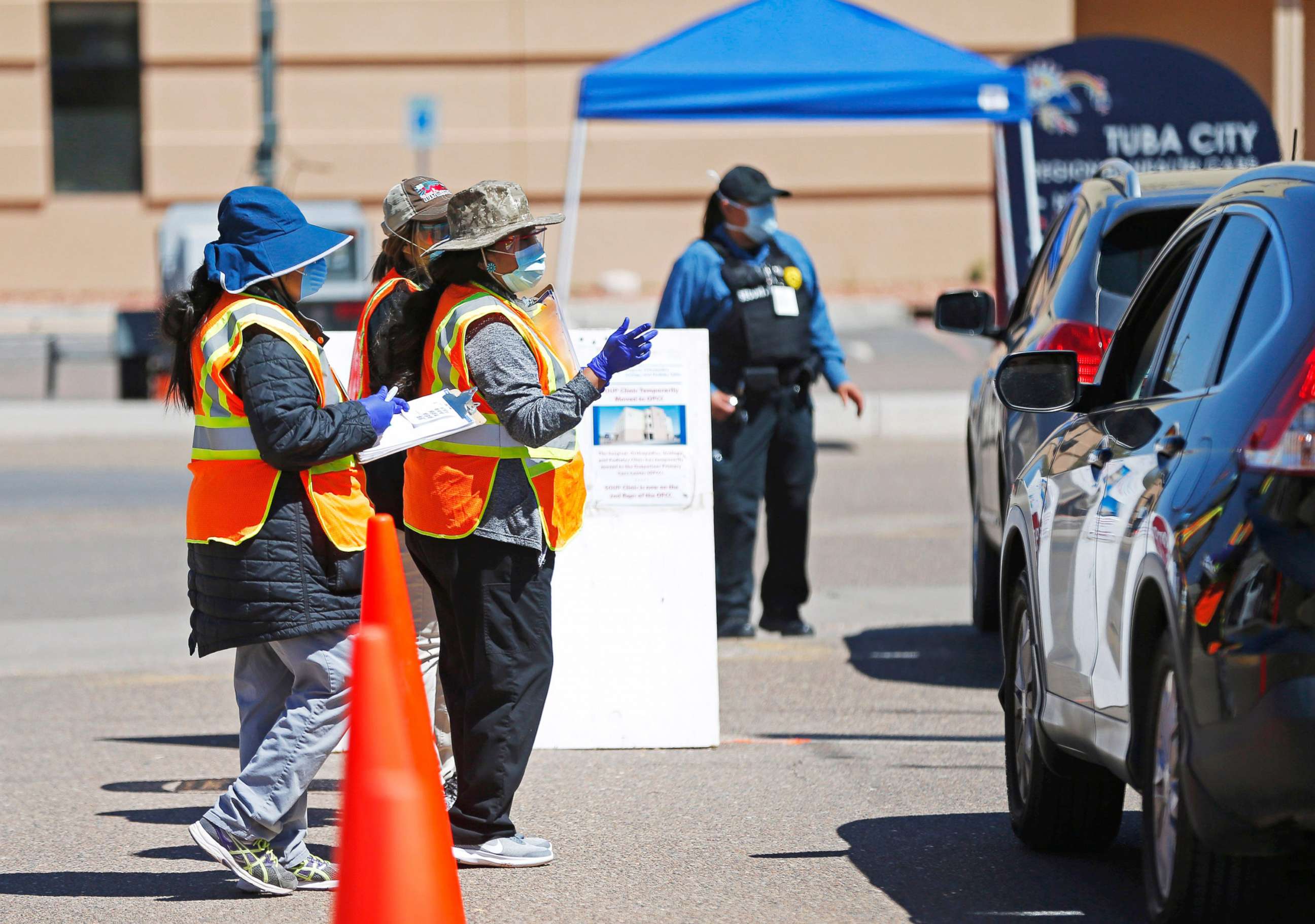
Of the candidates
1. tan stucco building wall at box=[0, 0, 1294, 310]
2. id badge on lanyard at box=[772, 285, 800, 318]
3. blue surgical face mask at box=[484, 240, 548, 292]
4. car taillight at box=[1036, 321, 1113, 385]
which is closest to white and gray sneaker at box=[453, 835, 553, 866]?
blue surgical face mask at box=[484, 240, 548, 292]

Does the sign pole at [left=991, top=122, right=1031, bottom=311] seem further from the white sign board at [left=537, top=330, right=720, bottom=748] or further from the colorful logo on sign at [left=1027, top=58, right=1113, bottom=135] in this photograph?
the white sign board at [left=537, top=330, right=720, bottom=748]

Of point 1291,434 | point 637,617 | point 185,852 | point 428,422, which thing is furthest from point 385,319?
point 1291,434

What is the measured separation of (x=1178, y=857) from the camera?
157 inches

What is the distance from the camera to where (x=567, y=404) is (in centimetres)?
509

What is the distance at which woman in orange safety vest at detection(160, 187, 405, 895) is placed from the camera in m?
4.99

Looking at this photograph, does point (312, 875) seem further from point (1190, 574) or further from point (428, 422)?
point (1190, 574)

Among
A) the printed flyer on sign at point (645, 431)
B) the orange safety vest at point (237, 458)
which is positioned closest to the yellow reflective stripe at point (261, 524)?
the orange safety vest at point (237, 458)

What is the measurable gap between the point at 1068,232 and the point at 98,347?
612 inches

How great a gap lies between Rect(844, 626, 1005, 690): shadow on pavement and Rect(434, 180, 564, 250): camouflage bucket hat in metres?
3.77

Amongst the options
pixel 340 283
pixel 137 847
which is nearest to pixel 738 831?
pixel 137 847

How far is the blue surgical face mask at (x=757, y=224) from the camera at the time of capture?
9.17 m

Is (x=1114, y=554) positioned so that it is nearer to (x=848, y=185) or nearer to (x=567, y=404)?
(x=567, y=404)

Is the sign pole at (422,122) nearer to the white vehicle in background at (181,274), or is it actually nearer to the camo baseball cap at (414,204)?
the white vehicle in background at (181,274)

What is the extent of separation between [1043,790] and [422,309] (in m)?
2.08
